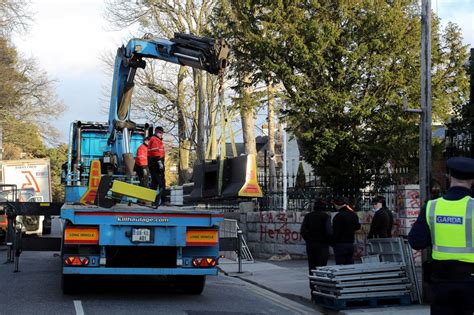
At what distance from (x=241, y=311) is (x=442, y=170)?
14499mm

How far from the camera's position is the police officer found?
5559 millimetres

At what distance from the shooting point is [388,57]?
71.9 feet

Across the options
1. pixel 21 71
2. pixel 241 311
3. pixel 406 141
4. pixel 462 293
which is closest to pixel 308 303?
pixel 241 311

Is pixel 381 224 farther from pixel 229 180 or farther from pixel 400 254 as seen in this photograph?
pixel 229 180

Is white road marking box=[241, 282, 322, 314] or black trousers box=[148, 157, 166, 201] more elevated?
black trousers box=[148, 157, 166, 201]

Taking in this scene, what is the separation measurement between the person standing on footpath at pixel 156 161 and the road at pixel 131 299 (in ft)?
6.18

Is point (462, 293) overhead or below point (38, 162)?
below

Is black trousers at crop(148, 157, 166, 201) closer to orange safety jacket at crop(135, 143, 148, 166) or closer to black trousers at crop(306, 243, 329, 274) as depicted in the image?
orange safety jacket at crop(135, 143, 148, 166)

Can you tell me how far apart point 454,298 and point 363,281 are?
16.1 ft

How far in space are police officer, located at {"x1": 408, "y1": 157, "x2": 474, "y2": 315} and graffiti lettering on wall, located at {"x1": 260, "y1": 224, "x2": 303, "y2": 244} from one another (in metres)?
12.5

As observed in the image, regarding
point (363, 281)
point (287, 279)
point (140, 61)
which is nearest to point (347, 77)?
point (287, 279)

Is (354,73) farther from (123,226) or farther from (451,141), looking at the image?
(123,226)

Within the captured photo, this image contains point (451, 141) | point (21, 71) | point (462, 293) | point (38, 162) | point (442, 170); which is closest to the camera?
point (462, 293)

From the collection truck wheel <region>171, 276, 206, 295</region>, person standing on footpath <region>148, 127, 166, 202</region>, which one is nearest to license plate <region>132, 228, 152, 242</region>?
truck wheel <region>171, 276, 206, 295</region>
